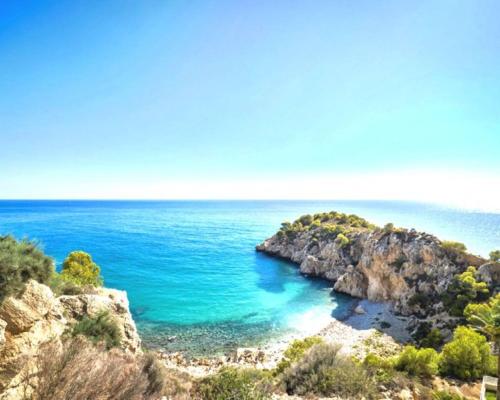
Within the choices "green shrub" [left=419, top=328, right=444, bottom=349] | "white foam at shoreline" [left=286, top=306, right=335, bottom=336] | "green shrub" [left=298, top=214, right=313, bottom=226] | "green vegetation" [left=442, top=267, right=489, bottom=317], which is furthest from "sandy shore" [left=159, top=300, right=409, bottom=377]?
"green shrub" [left=298, top=214, right=313, bottom=226]

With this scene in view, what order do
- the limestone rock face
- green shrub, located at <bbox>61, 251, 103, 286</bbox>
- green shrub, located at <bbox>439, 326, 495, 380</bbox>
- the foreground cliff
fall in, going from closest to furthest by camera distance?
green shrub, located at <bbox>439, 326, 495, 380</bbox>, green shrub, located at <bbox>61, 251, 103, 286</bbox>, the foreground cliff, the limestone rock face

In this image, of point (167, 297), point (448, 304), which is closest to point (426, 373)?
point (448, 304)

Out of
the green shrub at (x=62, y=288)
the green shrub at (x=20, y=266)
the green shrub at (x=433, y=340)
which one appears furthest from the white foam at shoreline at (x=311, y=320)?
the green shrub at (x=20, y=266)

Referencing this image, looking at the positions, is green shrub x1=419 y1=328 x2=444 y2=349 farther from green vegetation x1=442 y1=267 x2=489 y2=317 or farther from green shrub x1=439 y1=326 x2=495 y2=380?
green shrub x1=439 y1=326 x2=495 y2=380

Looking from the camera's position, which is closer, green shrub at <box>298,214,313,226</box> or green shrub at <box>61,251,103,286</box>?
green shrub at <box>61,251,103,286</box>

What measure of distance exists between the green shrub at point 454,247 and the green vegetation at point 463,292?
3143 millimetres

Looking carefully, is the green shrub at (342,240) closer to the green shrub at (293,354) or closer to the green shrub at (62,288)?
the green shrub at (293,354)

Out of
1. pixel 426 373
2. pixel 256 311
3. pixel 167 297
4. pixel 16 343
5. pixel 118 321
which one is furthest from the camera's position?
pixel 167 297

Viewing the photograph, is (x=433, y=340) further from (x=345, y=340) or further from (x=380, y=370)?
(x=380, y=370)

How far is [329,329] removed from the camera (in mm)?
24594

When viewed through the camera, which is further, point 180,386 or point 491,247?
point 491,247

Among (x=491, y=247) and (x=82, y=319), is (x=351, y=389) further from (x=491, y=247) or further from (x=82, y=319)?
(x=491, y=247)

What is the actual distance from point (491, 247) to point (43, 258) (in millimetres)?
84814

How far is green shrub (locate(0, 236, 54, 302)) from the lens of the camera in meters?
7.02
